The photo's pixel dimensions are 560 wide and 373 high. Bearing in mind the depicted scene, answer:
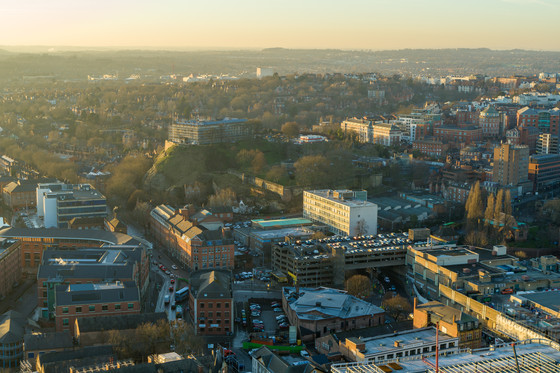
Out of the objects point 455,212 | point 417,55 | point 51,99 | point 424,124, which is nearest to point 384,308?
point 455,212

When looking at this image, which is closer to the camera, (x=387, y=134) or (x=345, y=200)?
(x=345, y=200)

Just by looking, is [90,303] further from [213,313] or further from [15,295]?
[15,295]

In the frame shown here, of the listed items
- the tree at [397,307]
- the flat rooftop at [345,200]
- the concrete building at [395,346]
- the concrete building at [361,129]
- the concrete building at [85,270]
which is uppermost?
the concrete building at [361,129]

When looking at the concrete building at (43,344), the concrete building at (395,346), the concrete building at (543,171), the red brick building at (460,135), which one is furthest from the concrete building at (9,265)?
the red brick building at (460,135)

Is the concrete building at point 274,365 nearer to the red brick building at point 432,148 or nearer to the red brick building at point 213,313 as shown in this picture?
the red brick building at point 213,313

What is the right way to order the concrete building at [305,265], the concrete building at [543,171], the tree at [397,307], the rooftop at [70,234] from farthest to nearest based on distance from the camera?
the concrete building at [543,171] < the rooftop at [70,234] < the concrete building at [305,265] < the tree at [397,307]

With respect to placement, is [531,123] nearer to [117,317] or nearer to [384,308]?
[384,308]

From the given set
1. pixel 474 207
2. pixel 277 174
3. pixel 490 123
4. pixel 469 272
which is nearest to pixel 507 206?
pixel 474 207
